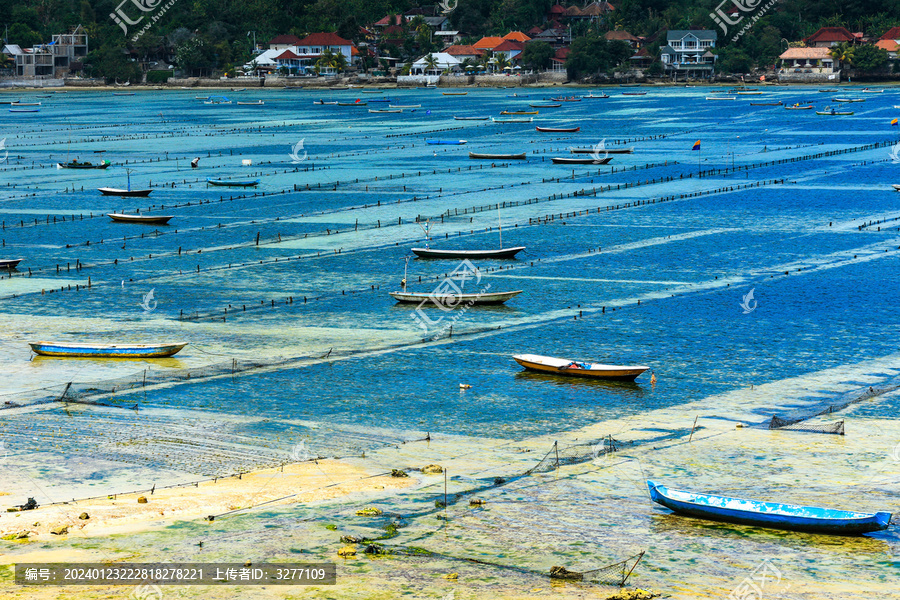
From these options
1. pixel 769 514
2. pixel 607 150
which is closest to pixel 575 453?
pixel 769 514

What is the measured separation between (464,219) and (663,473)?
76967mm

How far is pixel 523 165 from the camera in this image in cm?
17900

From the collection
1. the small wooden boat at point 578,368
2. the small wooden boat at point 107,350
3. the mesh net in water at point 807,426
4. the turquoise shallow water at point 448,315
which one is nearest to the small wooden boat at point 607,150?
the turquoise shallow water at point 448,315

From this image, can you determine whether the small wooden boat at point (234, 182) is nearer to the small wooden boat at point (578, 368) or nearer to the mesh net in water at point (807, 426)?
the small wooden boat at point (578, 368)

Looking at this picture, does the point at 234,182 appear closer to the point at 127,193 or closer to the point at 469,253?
the point at 127,193

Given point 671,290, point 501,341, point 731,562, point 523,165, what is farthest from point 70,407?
point 523,165

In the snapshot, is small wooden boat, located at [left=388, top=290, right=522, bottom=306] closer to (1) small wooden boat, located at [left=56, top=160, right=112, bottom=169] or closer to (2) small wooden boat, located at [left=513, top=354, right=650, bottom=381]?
(2) small wooden boat, located at [left=513, top=354, right=650, bottom=381]

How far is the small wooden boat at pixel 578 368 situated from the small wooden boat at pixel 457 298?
16.6m

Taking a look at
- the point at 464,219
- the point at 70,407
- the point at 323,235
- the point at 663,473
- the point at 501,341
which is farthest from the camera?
the point at 464,219

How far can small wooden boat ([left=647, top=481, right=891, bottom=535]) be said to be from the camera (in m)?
41.2

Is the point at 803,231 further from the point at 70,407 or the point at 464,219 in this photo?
the point at 70,407

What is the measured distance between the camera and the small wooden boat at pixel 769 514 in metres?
41.2

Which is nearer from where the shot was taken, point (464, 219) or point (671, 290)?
point (671, 290)

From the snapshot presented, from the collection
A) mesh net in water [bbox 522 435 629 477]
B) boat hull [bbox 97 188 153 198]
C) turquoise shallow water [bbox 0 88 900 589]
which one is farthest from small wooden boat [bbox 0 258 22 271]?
mesh net in water [bbox 522 435 629 477]
